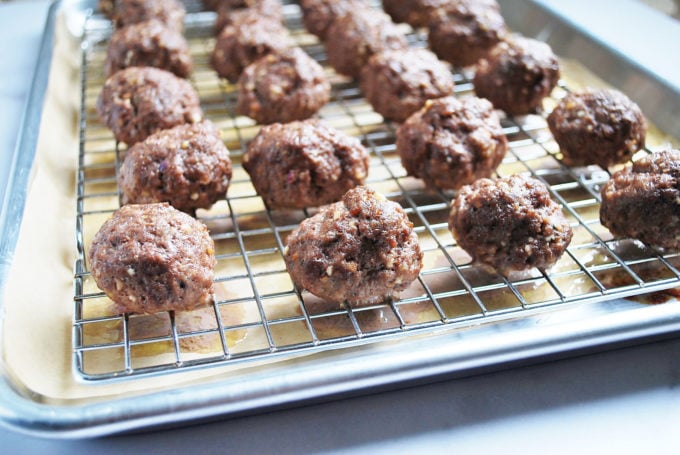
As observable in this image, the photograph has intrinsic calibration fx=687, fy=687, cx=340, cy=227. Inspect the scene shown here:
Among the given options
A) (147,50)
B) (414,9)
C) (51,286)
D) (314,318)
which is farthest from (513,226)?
(414,9)

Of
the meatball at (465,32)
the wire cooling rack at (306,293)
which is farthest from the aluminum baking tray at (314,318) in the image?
the meatball at (465,32)

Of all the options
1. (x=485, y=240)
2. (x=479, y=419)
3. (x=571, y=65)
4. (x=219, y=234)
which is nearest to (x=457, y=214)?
(x=485, y=240)

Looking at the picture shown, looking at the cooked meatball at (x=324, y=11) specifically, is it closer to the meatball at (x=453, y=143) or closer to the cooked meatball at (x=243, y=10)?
the cooked meatball at (x=243, y=10)

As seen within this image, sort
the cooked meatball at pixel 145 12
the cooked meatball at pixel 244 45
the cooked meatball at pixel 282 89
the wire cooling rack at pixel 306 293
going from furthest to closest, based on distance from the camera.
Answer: the cooked meatball at pixel 145 12, the cooked meatball at pixel 244 45, the cooked meatball at pixel 282 89, the wire cooling rack at pixel 306 293

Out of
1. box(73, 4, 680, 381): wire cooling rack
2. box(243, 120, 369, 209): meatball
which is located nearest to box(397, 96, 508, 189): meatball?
box(73, 4, 680, 381): wire cooling rack

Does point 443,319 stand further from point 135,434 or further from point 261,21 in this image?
point 261,21

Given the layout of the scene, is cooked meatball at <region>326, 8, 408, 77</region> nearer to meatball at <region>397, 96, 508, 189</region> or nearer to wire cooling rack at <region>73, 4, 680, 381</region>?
wire cooling rack at <region>73, 4, 680, 381</region>

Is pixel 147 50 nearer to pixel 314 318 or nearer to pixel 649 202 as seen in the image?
pixel 314 318
